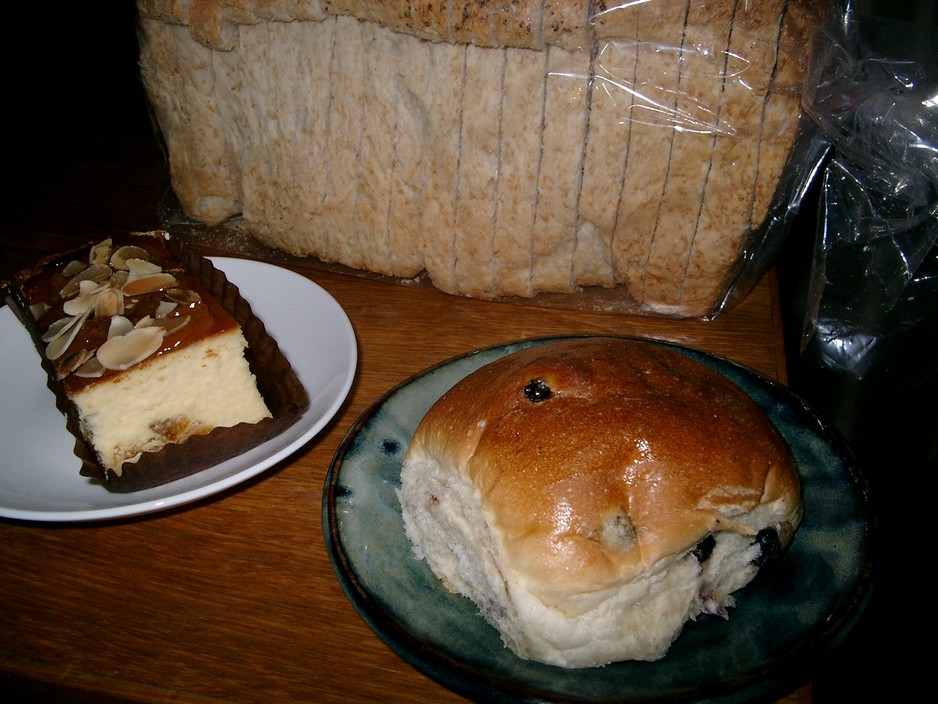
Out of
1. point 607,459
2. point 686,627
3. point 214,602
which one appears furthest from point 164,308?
point 686,627

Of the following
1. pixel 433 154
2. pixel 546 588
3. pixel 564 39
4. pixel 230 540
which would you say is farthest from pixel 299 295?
pixel 546 588

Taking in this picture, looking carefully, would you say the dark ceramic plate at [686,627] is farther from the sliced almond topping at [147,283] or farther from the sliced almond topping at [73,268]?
the sliced almond topping at [73,268]

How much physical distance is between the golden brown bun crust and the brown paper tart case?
10.8 inches

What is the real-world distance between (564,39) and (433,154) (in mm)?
308

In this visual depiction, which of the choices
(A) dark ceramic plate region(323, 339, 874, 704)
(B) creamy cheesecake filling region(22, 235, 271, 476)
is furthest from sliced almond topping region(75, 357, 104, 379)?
(A) dark ceramic plate region(323, 339, 874, 704)

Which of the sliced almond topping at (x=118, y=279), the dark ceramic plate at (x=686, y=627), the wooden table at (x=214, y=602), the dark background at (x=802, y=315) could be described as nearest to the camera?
the dark ceramic plate at (x=686, y=627)

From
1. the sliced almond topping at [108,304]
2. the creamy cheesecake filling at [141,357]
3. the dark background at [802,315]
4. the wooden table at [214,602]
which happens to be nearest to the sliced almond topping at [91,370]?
the creamy cheesecake filling at [141,357]

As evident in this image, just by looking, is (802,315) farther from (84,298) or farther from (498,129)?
(84,298)

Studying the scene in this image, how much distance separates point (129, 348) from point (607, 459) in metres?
0.72

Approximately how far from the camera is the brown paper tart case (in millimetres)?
1021

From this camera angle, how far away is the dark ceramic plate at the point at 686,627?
27.8 inches

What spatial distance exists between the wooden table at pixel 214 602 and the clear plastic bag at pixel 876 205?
17 cm

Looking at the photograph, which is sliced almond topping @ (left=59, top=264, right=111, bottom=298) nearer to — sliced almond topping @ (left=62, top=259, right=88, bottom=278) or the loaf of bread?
sliced almond topping @ (left=62, top=259, right=88, bottom=278)

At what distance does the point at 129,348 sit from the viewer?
1081 millimetres
